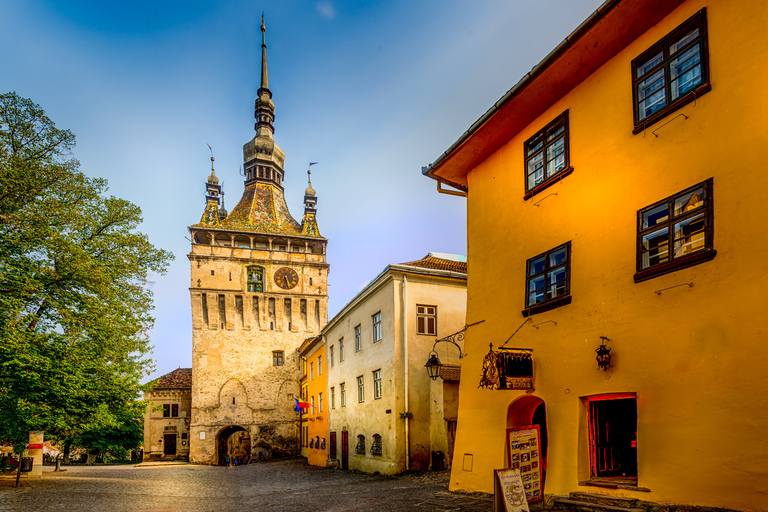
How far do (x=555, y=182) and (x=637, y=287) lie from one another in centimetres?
265

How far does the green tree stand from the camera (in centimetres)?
1564

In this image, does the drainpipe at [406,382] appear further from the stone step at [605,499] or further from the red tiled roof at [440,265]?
the stone step at [605,499]

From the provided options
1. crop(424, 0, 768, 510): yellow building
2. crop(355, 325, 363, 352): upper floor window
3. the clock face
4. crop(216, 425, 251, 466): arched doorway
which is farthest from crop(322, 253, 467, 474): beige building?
the clock face

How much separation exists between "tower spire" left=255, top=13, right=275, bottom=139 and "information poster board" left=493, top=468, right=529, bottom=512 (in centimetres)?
5357

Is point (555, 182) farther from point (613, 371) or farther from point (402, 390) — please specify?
point (402, 390)

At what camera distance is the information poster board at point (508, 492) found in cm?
605

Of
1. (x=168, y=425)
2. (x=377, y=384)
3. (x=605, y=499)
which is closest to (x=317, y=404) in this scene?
(x=377, y=384)

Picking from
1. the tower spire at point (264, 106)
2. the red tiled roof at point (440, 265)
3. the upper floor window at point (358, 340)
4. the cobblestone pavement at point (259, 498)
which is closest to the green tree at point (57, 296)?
the cobblestone pavement at point (259, 498)

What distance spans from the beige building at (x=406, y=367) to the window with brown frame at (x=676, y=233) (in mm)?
8921

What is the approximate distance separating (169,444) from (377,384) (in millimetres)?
30843

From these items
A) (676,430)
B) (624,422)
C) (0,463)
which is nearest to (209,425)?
(0,463)

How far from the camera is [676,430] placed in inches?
243

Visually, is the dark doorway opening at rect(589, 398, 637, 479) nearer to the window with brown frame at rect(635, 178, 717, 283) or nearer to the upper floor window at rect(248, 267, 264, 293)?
the window with brown frame at rect(635, 178, 717, 283)

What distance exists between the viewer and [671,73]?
6930 mm
